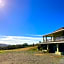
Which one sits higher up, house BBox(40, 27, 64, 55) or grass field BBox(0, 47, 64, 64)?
house BBox(40, 27, 64, 55)

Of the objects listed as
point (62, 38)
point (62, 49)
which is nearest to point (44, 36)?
point (62, 49)

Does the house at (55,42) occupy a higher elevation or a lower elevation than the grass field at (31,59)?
higher

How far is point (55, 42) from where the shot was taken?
96.1ft

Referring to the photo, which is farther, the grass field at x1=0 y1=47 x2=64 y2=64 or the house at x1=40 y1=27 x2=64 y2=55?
the house at x1=40 y1=27 x2=64 y2=55

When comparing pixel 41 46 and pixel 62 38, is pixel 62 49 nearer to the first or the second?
pixel 62 38

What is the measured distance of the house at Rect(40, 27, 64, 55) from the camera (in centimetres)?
2869

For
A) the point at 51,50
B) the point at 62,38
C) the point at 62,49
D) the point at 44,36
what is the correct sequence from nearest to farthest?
the point at 62,38, the point at 62,49, the point at 51,50, the point at 44,36

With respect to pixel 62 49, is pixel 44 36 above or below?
above

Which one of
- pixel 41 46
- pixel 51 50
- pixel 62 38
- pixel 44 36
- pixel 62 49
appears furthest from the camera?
pixel 41 46

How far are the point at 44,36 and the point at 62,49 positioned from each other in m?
8.10

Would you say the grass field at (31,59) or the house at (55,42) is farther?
the house at (55,42)

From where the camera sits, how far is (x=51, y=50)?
3638 centimetres

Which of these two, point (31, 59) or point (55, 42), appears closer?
point (31, 59)

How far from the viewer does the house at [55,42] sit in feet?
94.1
